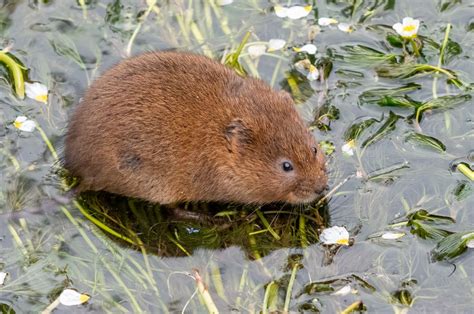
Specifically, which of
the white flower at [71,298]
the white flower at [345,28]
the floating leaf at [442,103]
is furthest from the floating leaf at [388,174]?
the white flower at [71,298]

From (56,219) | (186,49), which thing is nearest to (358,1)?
(186,49)

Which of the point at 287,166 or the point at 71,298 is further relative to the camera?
the point at 287,166

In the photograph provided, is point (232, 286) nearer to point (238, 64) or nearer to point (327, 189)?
point (327, 189)

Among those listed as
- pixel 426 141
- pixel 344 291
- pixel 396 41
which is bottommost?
pixel 344 291

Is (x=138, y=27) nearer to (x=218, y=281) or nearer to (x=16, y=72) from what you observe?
(x=16, y=72)

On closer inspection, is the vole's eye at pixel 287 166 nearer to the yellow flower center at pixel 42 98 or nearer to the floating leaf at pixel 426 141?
the floating leaf at pixel 426 141

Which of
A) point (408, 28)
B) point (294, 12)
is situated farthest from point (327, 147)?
point (294, 12)

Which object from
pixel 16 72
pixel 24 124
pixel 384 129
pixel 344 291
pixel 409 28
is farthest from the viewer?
pixel 409 28
